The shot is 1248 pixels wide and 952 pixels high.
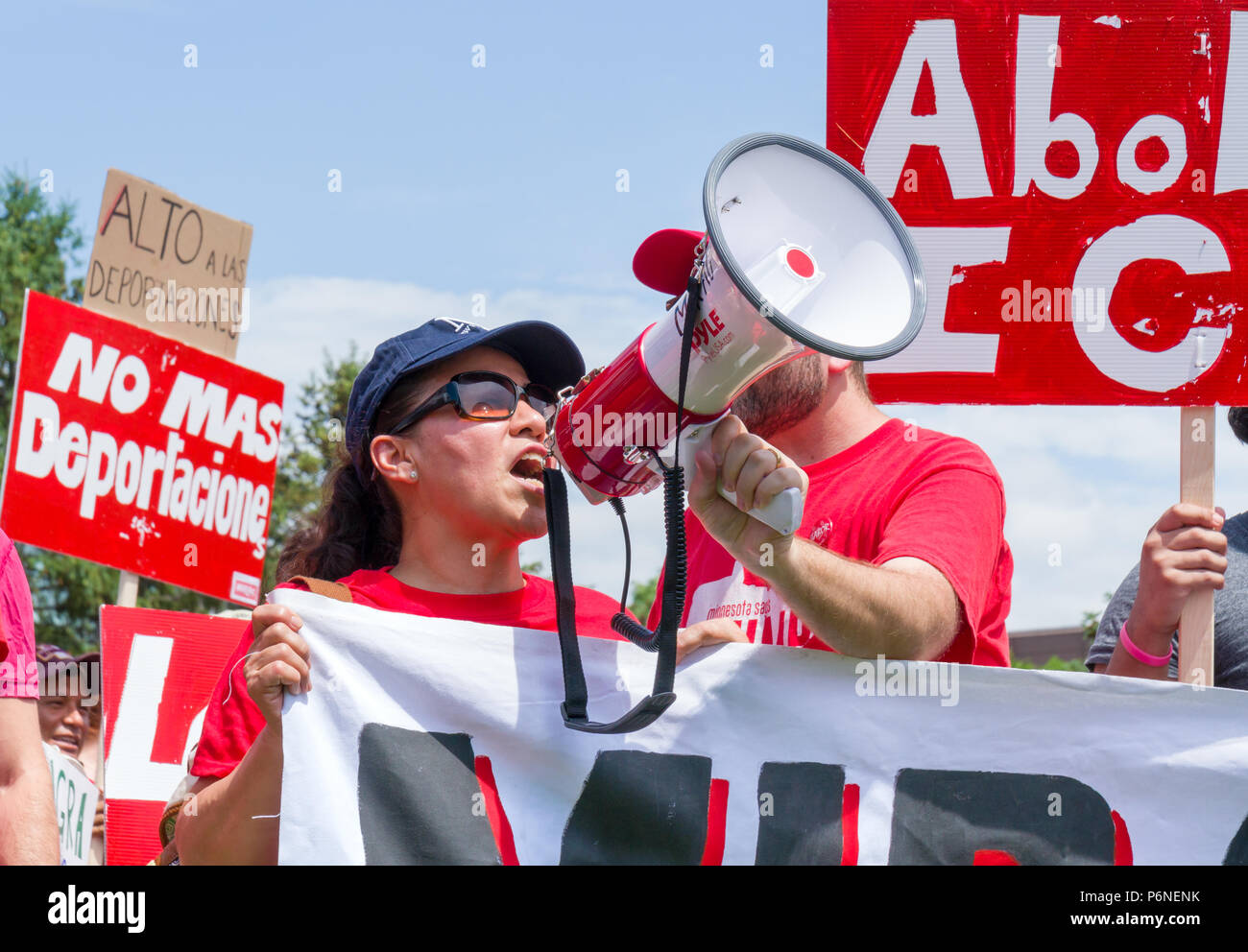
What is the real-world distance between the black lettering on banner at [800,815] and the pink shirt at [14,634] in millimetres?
1373

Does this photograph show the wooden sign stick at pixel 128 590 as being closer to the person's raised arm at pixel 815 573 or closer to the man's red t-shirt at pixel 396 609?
the man's red t-shirt at pixel 396 609

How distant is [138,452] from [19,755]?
2.59 metres

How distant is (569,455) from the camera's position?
2.21 m

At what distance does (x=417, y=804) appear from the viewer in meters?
2.20

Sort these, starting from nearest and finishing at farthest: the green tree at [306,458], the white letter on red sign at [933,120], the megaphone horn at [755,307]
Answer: the megaphone horn at [755,307] < the white letter on red sign at [933,120] < the green tree at [306,458]

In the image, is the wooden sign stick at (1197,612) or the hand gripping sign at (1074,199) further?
the hand gripping sign at (1074,199)

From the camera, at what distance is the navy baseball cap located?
106 inches

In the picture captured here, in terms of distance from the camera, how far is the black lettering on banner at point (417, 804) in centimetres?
218

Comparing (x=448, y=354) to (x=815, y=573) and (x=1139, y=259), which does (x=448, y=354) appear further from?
(x=1139, y=259)

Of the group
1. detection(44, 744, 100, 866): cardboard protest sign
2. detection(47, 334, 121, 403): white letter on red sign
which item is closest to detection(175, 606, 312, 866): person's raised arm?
detection(44, 744, 100, 866): cardboard protest sign

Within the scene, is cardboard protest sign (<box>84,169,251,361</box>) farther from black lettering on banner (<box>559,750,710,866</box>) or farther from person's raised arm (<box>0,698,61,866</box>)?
black lettering on banner (<box>559,750,710,866</box>)

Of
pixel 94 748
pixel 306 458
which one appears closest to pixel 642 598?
pixel 306 458

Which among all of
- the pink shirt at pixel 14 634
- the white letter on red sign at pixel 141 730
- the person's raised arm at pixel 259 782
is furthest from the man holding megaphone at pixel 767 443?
the white letter on red sign at pixel 141 730

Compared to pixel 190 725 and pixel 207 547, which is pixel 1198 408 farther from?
pixel 207 547
